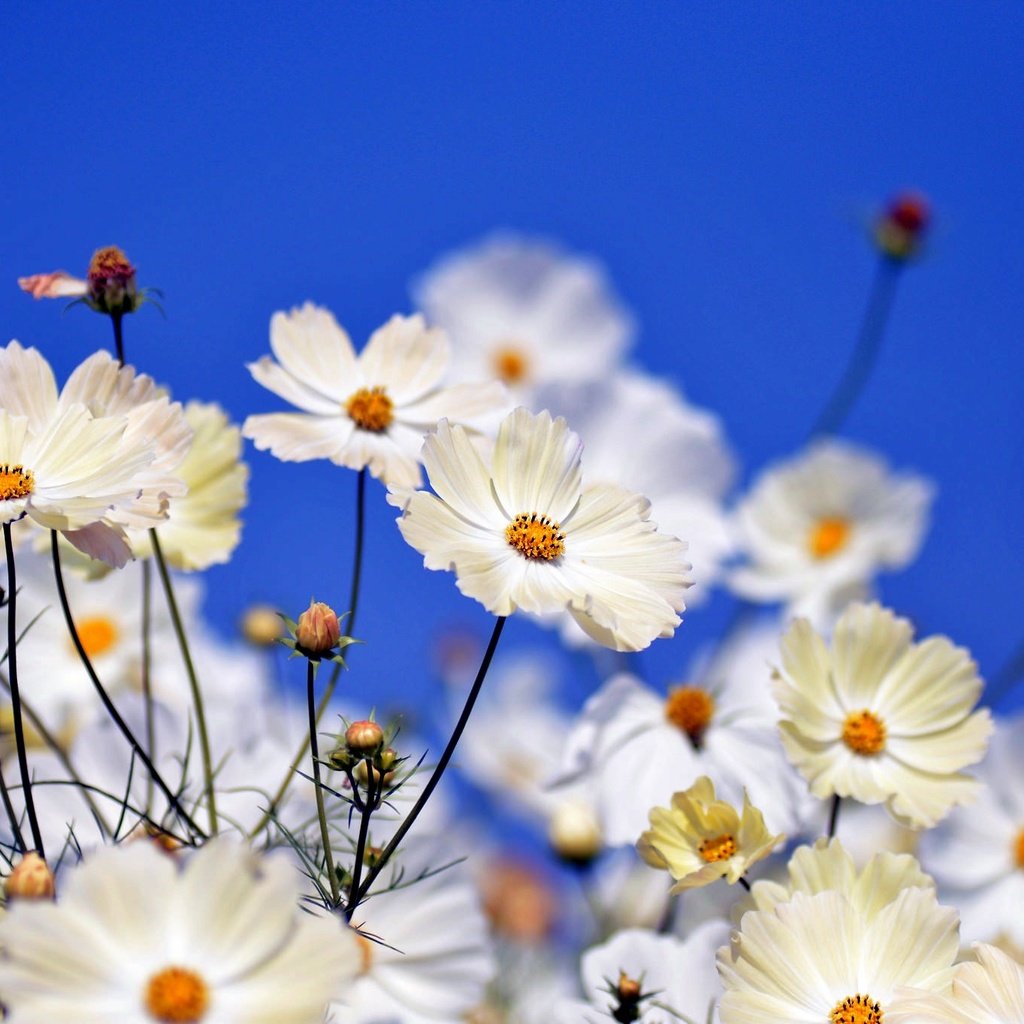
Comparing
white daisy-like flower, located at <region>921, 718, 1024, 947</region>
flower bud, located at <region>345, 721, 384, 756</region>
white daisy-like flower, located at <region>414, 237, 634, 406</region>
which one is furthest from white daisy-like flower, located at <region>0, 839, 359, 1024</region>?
white daisy-like flower, located at <region>414, 237, 634, 406</region>

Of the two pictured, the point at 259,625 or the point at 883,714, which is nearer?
the point at 883,714

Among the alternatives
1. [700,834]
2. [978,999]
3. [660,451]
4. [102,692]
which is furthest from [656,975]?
[660,451]

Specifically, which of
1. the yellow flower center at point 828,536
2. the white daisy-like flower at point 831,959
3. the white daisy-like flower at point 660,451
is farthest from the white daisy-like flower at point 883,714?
the yellow flower center at point 828,536

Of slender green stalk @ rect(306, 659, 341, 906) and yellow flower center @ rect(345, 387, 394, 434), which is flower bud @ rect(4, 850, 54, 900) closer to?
slender green stalk @ rect(306, 659, 341, 906)

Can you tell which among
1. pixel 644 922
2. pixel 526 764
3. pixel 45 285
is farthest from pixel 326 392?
pixel 526 764

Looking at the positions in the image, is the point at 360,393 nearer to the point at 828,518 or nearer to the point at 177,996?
the point at 177,996

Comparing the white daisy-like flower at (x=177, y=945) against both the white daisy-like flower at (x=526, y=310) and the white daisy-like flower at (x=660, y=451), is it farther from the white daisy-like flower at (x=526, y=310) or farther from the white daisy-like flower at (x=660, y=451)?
the white daisy-like flower at (x=526, y=310)
